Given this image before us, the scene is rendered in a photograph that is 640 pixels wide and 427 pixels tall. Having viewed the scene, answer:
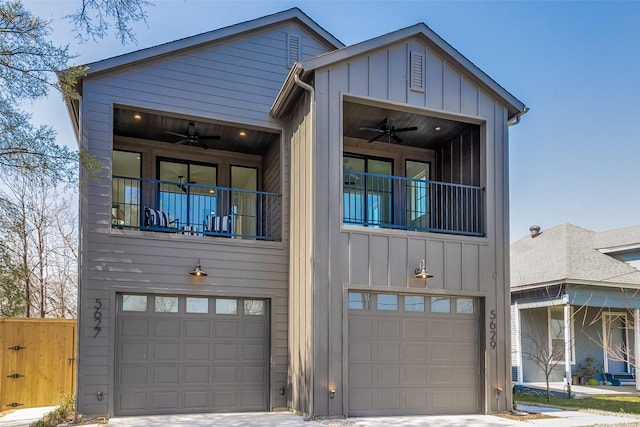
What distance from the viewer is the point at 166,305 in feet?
30.5

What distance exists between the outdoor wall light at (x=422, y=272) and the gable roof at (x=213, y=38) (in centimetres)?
471

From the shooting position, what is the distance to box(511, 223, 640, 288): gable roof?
1518 centimetres

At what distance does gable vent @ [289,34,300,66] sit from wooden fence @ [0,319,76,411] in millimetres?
6413

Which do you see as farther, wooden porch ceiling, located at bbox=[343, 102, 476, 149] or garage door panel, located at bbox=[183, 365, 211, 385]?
wooden porch ceiling, located at bbox=[343, 102, 476, 149]

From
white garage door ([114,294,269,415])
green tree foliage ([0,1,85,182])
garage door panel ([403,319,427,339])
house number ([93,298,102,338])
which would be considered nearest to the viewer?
green tree foliage ([0,1,85,182])

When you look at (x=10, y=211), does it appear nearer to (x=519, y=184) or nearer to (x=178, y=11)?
(x=178, y=11)

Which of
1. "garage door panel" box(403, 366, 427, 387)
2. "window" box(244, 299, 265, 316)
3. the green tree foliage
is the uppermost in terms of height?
the green tree foliage

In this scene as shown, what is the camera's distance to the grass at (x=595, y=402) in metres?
10.7

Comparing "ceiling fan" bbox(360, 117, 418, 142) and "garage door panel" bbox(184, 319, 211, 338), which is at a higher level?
"ceiling fan" bbox(360, 117, 418, 142)

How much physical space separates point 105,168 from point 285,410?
492 centimetres

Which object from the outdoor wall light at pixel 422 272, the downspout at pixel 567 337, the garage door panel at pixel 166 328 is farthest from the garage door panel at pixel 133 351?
the downspout at pixel 567 337

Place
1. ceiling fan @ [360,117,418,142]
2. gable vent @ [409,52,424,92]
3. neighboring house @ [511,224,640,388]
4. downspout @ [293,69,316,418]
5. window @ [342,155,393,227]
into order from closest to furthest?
downspout @ [293,69,316,418] < gable vent @ [409,52,424,92] < ceiling fan @ [360,117,418,142] < window @ [342,155,393,227] < neighboring house @ [511,224,640,388]

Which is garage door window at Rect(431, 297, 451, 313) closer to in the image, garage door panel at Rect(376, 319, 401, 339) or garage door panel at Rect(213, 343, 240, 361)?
garage door panel at Rect(376, 319, 401, 339)

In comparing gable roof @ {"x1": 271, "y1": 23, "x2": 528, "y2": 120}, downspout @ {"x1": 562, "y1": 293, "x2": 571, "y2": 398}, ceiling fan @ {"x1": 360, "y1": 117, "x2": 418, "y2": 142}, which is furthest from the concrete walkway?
gable roof @ {"x1": 271, "y1": 23, "x2": 528, "y2": 120}
